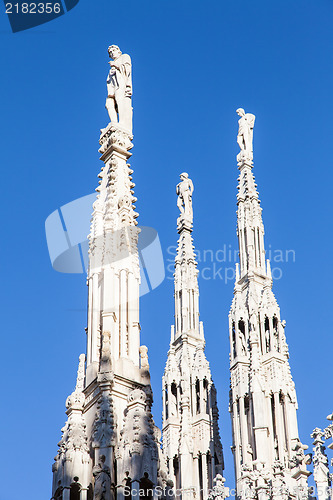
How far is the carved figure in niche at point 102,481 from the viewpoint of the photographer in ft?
37.3

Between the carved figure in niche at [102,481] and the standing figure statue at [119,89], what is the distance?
20.2 feet

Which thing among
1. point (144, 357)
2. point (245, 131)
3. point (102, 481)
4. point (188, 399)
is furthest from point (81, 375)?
point (245, 131)

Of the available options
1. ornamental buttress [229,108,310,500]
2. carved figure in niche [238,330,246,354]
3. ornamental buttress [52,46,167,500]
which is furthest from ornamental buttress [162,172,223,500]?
ornamental buttress [52,46,167,500]

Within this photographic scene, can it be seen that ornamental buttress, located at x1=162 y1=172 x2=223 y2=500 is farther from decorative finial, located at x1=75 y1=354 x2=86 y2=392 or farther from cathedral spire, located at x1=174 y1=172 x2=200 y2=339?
decorative finial, located at x1=75 y1=354 x2=86 y2=392

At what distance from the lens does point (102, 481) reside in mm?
11430

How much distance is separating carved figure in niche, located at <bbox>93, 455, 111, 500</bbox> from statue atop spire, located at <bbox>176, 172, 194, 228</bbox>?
28.5 metres

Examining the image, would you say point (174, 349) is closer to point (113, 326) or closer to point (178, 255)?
point (178, 255)

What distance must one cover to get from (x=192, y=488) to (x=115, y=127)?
54.6 feet

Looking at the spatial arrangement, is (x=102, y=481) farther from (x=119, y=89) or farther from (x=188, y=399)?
(x=188, y=399)

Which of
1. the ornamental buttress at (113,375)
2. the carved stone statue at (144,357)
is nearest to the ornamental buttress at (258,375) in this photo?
the ornamental buttress at (113,375)

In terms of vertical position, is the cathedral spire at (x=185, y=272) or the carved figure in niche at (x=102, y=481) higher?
the cathedral spire at (x=185, y=272)

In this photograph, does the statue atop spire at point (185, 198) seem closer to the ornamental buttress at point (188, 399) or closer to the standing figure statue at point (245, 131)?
the ornamental buttress at point (188, 399)

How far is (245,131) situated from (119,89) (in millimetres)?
27271

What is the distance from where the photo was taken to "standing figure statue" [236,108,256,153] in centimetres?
4238
